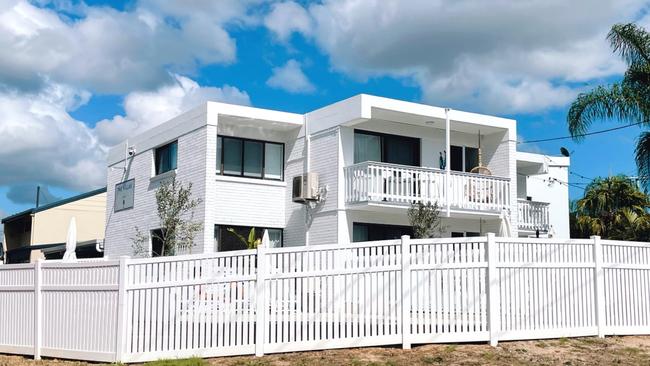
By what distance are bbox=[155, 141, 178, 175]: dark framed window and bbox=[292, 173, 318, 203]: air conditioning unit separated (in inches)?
A: 170

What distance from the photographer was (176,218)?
65.3 feet

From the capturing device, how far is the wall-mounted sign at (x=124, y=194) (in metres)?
25.7

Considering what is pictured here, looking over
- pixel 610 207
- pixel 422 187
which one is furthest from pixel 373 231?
pixel 610 207

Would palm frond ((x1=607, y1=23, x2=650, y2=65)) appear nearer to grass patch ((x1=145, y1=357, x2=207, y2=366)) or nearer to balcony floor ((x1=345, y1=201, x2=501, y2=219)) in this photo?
balcony floor ((x1=345, y1=201, x2=501, y2=219))

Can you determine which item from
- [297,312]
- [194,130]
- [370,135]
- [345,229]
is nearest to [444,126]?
[370,135]

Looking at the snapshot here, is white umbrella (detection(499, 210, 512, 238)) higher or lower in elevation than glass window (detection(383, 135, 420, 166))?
lower

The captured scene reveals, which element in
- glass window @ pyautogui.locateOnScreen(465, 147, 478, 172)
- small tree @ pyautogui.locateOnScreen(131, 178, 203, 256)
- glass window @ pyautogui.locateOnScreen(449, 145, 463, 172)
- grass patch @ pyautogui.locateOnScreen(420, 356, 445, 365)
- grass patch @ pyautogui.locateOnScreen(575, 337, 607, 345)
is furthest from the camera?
glass window @ pyautogui.locateOnScreen(465, 147, 478, 172)

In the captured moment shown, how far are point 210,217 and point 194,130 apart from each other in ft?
8.89

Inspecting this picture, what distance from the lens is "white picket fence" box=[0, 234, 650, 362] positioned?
37.3 ft

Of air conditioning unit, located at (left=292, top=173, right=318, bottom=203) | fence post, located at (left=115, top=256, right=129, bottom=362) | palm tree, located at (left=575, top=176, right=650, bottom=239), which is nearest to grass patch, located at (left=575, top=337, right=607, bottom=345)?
fence post, located at (left=115, top=256, right=129, bottom=362)

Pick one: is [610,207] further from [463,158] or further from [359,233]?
[359,233]

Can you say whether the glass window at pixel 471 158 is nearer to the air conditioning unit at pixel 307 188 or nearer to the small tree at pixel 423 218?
the small tree at pixel 423 218

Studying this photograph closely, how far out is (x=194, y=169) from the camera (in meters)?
21.8

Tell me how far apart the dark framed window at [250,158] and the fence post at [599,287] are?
12.1 m
